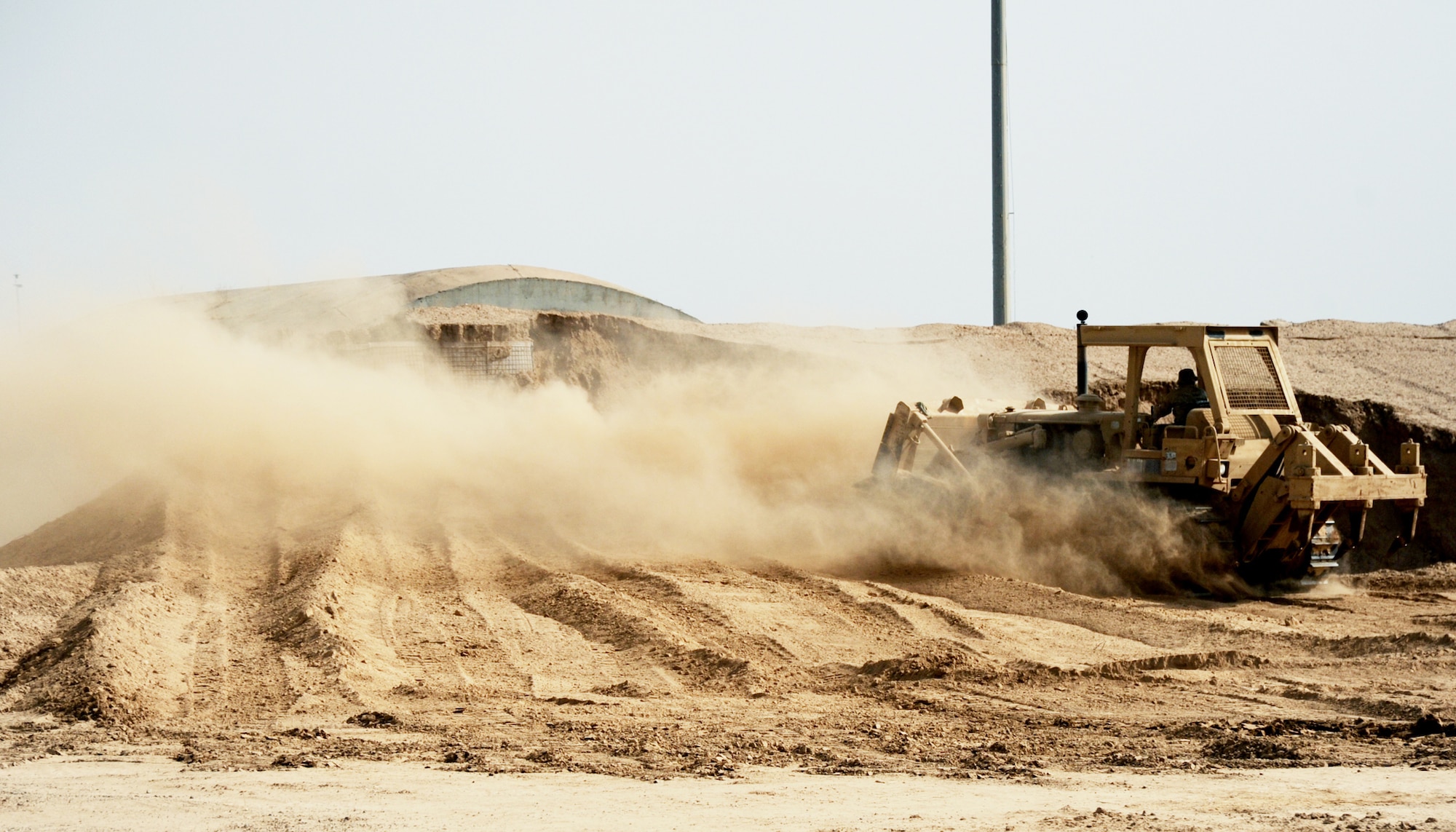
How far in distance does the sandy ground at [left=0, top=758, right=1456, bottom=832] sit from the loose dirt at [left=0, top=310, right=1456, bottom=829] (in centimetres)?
3

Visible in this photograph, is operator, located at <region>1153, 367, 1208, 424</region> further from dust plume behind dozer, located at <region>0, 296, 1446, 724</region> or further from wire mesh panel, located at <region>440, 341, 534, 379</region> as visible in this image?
wire mesh panel, located at <region>440, 341, 534, 379</region>

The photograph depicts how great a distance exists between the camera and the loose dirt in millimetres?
6547

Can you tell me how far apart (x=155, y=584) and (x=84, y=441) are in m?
7.49

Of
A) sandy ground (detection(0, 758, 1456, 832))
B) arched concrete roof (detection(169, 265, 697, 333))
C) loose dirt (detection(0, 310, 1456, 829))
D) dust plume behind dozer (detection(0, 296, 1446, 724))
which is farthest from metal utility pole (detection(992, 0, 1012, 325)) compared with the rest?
sandy ground (detection(0, 758, 1456, 832))

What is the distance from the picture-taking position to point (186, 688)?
888 cm

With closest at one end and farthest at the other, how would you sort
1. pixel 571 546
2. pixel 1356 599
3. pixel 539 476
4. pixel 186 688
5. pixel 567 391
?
pixel 186 688 < pixel 1356 599 < pixel 571 546 < pixel 539 476 < pixel 567 391

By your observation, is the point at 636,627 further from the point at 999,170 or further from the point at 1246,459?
the point at 999,170

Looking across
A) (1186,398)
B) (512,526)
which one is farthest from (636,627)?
(1186,398)

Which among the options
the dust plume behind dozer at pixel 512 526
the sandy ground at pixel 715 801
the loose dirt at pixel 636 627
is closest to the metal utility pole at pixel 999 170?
the dust plume behind dozer at pixel 512 526

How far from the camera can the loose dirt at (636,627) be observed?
655 centimetres

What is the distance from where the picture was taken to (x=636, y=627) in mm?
10711

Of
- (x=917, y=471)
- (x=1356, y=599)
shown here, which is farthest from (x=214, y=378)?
(x=1356, y=599)

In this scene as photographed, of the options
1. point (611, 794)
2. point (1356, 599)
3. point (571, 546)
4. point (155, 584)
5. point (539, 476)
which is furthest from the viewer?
point (539, 476)

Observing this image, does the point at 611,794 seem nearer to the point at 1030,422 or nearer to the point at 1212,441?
the point at 1212,441
